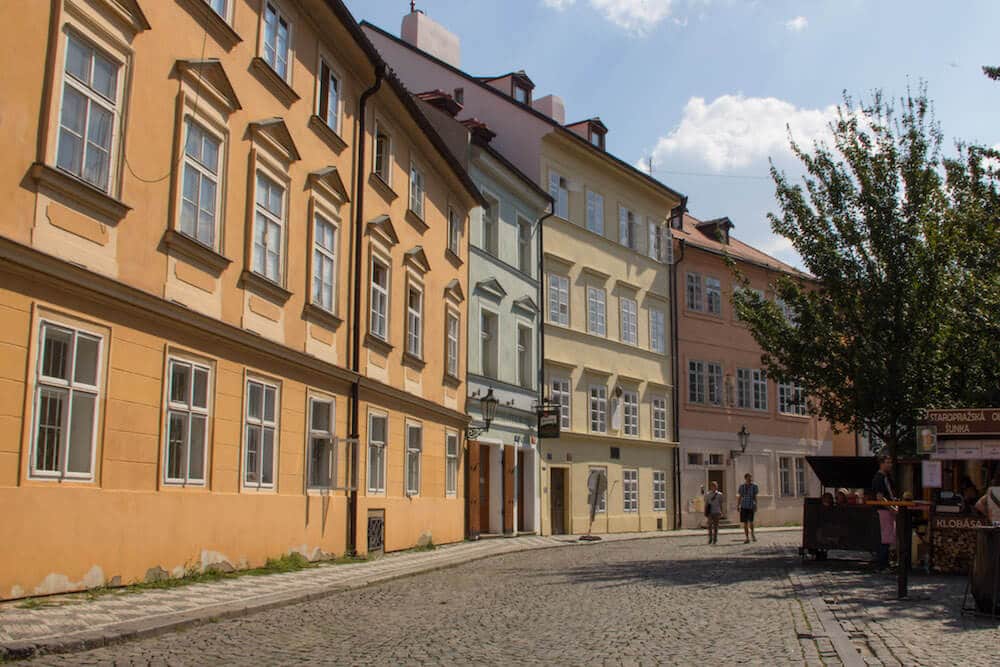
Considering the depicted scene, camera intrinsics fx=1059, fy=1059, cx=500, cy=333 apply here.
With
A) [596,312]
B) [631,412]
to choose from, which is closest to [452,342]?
[596,312]

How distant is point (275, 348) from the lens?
15828 millimetres

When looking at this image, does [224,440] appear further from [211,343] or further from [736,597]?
[736,597]

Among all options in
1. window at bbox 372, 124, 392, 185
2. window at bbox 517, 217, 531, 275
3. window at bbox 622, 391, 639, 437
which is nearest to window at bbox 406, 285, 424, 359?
window at bbox 372, 124, 392, 185

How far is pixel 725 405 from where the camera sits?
136ft

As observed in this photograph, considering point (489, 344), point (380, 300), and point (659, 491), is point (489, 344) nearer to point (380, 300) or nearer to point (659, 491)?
point (380, 300)

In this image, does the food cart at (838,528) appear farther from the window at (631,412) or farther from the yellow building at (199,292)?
the window at (631,412)

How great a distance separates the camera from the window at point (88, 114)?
36.4 ft

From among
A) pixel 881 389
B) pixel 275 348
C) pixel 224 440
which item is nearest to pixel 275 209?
pixel 275 348

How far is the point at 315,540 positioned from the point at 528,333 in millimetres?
15774

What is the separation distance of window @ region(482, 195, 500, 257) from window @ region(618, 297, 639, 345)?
8.20 m

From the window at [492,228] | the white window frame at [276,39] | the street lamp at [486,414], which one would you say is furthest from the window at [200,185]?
the window at [492,228]

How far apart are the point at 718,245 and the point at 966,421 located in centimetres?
2924

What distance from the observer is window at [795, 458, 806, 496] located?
44716 millimetres

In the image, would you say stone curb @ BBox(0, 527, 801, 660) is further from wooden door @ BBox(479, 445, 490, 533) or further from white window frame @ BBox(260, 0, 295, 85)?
wooden door @ BBox(479, 445, 490, 533)
